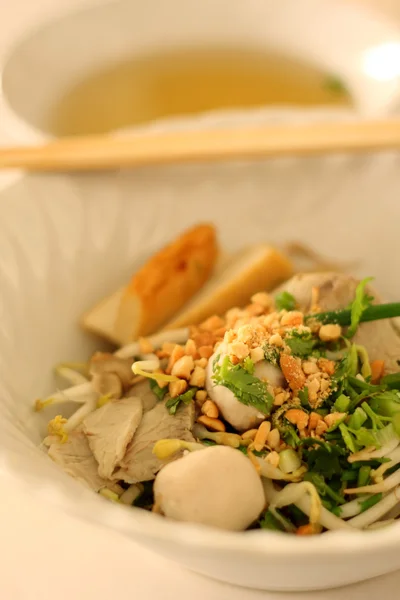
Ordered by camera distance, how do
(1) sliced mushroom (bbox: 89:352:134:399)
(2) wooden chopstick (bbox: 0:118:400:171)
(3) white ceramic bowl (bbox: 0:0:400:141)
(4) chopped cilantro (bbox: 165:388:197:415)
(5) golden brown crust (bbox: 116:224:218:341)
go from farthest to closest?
(3) white ceramic bowl (bbox: 0:0:400:141) → (2) wooden chopstick (bbox: 0:118:400:171) → (5) golden brown crust (bbox: 116:224:218:341) → (1) sliced mushroom (bbox: 89:352:134:399) → (4) chopped cilantro (bbox: 165:388:197:415)

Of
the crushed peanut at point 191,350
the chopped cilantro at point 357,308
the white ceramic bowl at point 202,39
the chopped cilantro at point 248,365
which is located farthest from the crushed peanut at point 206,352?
the white ceramic bowl at point 202,39

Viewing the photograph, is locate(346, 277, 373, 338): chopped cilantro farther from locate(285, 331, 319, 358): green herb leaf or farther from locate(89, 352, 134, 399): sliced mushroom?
locate(89, 352, 134, 399): sliced mushroom

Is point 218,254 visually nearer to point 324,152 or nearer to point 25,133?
point 324,152

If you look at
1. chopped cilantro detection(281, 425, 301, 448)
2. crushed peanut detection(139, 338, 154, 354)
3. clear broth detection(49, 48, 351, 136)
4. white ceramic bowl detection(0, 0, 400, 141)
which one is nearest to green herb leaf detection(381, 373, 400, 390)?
chopped cilantro detection(281, 425, 301, 448)

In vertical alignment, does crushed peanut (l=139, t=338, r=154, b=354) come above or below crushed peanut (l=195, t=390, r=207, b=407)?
above

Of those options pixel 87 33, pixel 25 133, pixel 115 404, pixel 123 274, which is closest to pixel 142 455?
pixel 115 404

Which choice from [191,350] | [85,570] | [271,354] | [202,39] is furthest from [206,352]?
[202,39]
